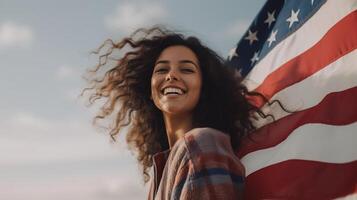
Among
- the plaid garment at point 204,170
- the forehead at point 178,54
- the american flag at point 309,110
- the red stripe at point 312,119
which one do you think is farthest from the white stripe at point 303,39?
the plaid garment at point 204,170

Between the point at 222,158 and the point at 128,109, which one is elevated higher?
the point at 128,109

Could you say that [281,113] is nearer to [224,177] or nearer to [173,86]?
[173,86]

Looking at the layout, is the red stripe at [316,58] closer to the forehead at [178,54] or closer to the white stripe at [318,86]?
the white stripe at [318,86]

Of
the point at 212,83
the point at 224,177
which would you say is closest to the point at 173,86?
the point at 212,83

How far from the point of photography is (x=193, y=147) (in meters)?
2.95

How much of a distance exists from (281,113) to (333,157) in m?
0.81

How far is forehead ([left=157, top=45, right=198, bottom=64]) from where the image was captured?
4.03 meters

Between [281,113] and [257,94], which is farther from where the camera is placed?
[257,94]

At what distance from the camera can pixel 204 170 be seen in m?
A: 2.84

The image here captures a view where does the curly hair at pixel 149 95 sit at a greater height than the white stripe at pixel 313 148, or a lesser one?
greater

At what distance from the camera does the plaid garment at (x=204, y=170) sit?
2.80m

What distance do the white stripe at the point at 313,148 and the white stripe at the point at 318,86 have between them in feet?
0.79

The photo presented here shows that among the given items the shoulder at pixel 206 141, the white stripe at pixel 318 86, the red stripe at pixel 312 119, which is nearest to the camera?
the shoulder at pixel 206 141

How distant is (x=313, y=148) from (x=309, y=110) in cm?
35
